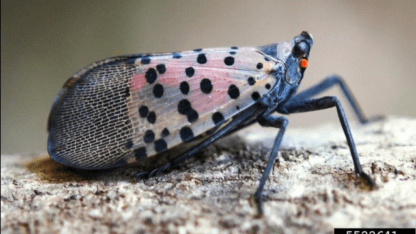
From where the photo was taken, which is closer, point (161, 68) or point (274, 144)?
point (274, 144)

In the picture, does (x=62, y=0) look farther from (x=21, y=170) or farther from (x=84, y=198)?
(x=84, y=198)

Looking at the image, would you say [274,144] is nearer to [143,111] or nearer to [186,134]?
[186,134]

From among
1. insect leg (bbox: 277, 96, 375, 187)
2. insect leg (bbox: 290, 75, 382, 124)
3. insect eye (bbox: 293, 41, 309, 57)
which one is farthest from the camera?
insect leg (bbox: 290, 75, 382, 124)

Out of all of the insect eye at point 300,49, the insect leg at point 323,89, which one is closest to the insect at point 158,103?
the insect eye at point 300,49

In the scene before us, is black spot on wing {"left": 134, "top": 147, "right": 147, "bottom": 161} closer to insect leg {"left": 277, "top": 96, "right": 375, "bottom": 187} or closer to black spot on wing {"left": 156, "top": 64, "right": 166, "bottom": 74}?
black spot on wing {"left": 156, "top": 64, "right": 166, "bottom": 74}

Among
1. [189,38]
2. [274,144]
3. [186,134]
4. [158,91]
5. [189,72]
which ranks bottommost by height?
[274,144]

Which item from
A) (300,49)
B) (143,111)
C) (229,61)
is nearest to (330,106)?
(300,49)

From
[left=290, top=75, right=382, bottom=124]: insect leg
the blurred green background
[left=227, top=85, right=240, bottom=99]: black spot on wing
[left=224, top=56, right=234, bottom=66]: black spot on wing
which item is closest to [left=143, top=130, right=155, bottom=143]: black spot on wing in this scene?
[left=227, top=85, right=240, bottom=99]: black spot on wing
